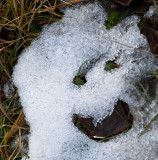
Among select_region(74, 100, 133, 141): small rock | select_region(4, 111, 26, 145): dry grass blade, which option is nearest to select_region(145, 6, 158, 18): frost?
select_region(74, 100, 133, 141): small rock

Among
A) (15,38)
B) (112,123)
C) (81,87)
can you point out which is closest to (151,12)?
(81,87)

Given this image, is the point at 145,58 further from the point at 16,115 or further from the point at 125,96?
the point at 16,115

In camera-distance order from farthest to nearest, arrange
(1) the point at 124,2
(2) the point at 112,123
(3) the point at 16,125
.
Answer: (3) the point at 16,125 → (2) the point at 112,123 → (1) the point at 124,2

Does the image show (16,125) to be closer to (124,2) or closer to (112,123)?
(112,123)

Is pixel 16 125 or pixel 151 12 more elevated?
pixel 151 12

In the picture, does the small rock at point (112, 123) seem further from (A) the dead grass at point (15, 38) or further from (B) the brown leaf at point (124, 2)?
(B) the brown leaf at point (124, 2)

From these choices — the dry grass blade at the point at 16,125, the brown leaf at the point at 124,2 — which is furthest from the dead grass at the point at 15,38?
the brown leaf at the point at 124,2
